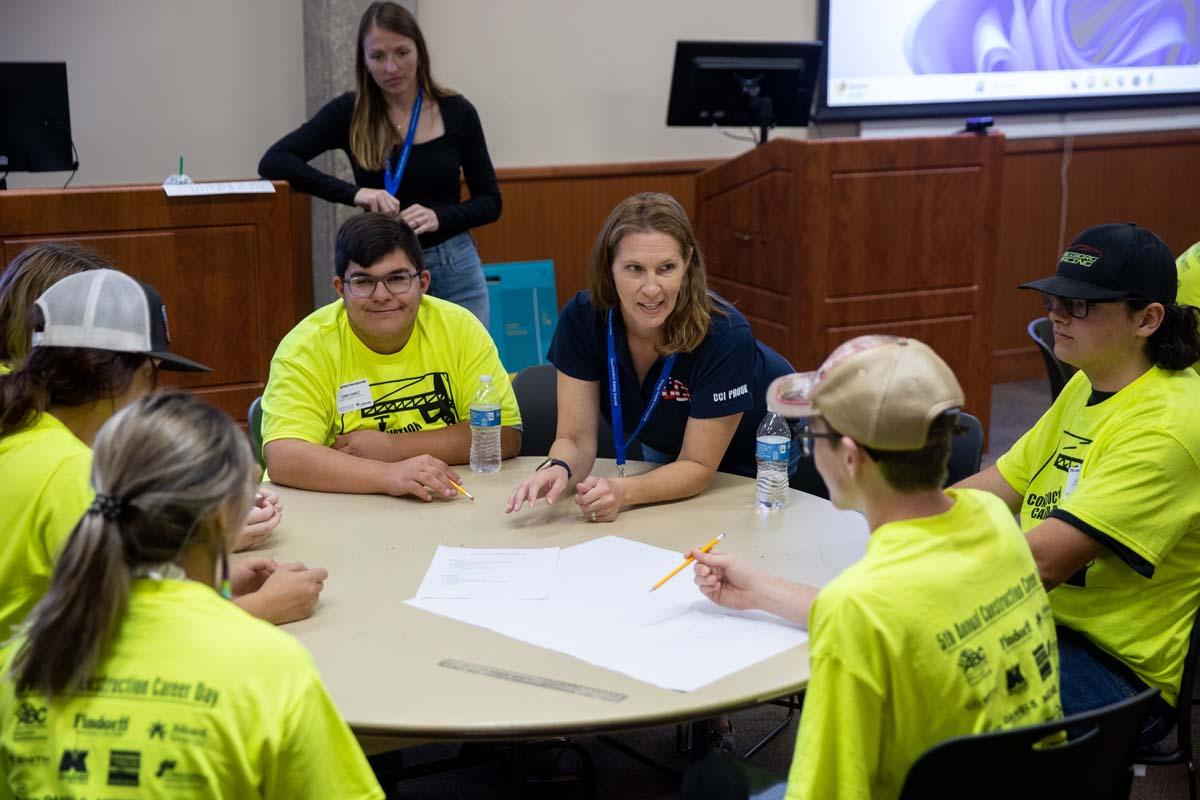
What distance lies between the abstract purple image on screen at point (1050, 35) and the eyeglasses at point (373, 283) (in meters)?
4.39

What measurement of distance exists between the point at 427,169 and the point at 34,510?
2.86 metres

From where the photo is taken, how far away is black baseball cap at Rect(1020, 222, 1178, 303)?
7.61ft

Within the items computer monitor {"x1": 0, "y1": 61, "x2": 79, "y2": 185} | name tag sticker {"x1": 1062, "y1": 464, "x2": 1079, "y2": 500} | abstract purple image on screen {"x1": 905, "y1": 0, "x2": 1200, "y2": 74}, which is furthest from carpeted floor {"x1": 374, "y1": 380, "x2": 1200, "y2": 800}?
abstract purple image on screen {"x1": 905, "y1": 0, "x2": 1200, "y2": 74}

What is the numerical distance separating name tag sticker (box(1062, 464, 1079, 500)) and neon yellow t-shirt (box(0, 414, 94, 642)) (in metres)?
1.75

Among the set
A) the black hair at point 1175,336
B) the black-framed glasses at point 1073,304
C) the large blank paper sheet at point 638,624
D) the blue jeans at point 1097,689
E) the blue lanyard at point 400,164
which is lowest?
the blue jeans at point 1097,689

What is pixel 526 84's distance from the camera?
245 inches

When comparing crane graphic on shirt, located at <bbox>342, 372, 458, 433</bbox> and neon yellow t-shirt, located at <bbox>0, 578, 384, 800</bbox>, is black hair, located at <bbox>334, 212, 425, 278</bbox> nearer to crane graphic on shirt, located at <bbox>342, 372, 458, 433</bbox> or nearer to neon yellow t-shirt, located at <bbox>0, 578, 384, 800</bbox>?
crane graphic on shirt, located at <bbox>342, 372, 458, 433</bbox>

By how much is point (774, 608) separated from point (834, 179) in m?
3.34

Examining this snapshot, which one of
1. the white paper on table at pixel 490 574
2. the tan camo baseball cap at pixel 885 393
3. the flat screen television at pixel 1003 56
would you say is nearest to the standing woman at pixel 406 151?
the white paper on table at pixel 490 574

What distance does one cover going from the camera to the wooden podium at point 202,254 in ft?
14.9

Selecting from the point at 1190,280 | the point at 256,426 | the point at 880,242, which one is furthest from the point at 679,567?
the point at 880,242

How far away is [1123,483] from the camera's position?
2.20 metres

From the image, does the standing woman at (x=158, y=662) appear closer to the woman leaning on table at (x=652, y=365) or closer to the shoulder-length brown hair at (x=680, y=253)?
the woman leaning on table at (x=652, y=365)

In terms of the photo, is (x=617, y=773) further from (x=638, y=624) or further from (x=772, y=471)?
(x=638, y=624)
